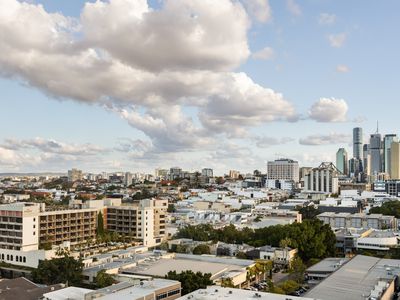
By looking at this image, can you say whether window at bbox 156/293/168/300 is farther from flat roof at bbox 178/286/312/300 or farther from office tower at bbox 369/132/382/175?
office tower at bbox 369/132/382/175

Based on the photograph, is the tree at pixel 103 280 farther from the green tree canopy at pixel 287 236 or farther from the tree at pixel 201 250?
the green tree canopy at pixel 287 236

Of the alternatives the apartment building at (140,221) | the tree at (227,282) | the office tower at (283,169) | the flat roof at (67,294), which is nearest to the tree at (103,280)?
the flat roof at (67,294)

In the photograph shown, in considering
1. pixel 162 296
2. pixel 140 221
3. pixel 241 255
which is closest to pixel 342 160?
pixel 140 221

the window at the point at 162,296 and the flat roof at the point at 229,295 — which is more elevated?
the flat roof at the point at 229,295

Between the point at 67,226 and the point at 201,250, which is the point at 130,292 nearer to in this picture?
the point at 201,250

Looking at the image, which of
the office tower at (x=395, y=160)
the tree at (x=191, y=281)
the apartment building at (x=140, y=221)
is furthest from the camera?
the office tower at (x=395, y=160)

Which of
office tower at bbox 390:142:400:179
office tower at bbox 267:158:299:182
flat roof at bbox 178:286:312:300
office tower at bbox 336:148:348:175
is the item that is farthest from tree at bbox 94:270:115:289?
office tower at bbox 336:148:348:175

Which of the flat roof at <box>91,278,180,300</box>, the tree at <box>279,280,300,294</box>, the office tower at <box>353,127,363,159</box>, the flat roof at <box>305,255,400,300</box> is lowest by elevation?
the tree at <box>279,280,300,294</box>
